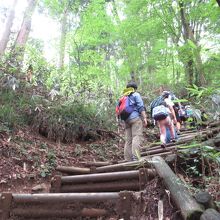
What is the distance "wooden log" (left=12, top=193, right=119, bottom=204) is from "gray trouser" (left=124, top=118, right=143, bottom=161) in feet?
7.72

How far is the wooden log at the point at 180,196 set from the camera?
2818 mm

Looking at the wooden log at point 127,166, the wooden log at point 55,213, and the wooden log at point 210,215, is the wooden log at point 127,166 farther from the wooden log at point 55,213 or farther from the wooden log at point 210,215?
the wooden log at point 210,215

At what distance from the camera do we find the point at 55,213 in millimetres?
4117

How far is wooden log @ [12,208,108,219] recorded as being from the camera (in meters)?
3.96

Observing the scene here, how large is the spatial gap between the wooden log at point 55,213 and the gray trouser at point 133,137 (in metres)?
2.48

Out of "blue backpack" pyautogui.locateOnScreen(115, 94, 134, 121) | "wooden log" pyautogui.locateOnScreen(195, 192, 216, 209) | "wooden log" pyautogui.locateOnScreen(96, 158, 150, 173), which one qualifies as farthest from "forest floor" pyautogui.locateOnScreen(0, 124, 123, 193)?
"wooden log" pyautogui.locateOnScreen(195, 192, 216, 209)

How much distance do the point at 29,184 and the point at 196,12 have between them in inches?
414

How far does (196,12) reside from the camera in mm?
12875

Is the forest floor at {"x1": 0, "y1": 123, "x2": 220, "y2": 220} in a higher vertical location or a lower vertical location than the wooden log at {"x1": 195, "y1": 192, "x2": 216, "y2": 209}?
higher

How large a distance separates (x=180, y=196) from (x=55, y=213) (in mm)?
1864

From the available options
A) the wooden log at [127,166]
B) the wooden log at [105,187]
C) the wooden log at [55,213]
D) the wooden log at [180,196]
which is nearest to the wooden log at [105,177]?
the wooden log at [105,187]

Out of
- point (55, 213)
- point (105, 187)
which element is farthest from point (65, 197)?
point (105, 187)

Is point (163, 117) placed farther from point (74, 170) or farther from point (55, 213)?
point (55, 213)

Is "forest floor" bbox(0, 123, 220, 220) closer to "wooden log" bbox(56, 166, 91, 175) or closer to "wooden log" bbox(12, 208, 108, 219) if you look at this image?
"wooden log" bbox(56, 166, 91, 175)
